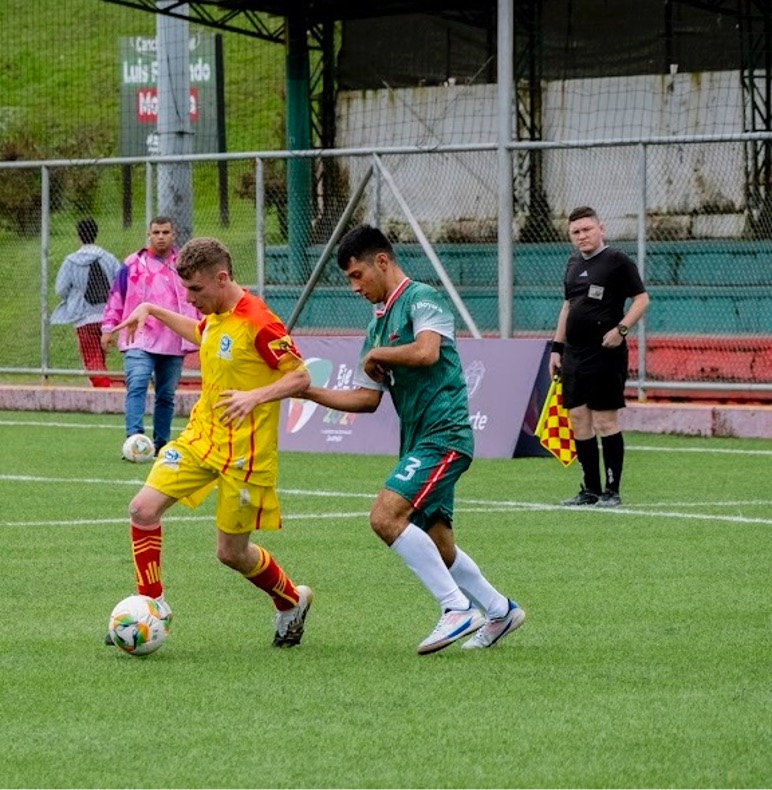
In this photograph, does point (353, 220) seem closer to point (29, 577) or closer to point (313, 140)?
point (313, 140)

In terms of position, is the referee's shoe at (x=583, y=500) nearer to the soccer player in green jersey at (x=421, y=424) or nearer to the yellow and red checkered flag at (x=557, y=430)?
the yellow and red checkered flag at (x=557, y=430)

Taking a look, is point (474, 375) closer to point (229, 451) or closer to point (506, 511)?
point (506, 511)

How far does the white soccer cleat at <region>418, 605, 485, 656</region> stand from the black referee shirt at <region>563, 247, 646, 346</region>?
552cm

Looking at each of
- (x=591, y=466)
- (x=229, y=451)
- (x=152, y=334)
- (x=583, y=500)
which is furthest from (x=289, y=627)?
(x=152, y=334)

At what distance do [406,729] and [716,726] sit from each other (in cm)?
99

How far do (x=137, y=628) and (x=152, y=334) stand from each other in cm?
828

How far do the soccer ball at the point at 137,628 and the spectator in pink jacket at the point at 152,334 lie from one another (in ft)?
26.3

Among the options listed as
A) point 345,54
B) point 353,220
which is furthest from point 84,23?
point 353,220

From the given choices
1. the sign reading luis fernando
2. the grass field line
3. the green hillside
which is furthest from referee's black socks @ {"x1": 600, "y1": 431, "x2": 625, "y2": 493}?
the green hillside

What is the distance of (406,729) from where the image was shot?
6.20 meters

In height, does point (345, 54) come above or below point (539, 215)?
above

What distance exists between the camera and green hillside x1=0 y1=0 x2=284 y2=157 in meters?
47.1

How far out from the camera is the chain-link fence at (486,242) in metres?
18.6

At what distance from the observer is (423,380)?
25.7 ft
